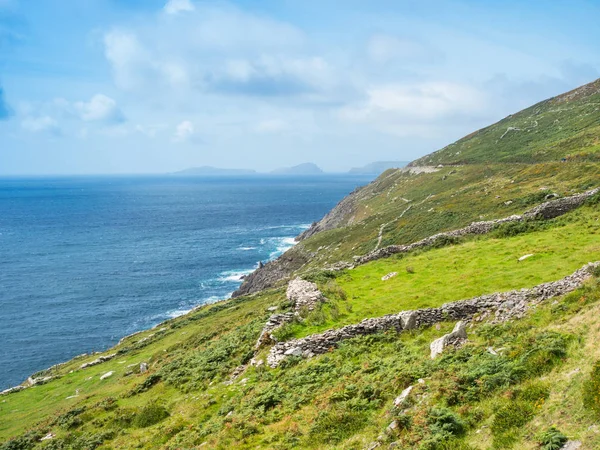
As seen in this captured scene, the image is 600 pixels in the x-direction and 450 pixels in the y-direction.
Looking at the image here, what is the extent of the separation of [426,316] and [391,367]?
545cm

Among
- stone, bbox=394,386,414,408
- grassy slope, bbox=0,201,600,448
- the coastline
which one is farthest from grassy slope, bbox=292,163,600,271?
stone, bbox=394,386,414,408

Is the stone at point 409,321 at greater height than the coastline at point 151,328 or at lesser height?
greater

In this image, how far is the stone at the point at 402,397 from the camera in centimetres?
1505

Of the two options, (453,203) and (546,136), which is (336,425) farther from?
(546,136)

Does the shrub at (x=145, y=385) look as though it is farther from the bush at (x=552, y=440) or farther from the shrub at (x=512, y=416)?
the bush at (x=552, y=440)

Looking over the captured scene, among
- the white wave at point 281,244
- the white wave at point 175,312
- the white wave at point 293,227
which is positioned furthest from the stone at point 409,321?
the white wave at point 293,227

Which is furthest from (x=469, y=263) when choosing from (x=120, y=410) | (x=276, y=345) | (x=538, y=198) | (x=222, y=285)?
(x=222, y=285)

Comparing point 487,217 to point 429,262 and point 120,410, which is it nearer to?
point 429,262

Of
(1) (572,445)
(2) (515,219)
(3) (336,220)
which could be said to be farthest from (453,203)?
(1) (572,445)

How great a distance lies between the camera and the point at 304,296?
1153 inches

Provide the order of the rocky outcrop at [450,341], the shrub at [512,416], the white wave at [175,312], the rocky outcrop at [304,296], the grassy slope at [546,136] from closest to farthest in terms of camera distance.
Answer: the shrub at [512,416], the rocky outcrop at [450,341], the rocky outcrop at [304,296], the white wave at [175,312], the grassy slope at [546,136]

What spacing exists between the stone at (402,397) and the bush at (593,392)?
5.84 meters

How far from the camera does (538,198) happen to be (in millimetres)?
58719

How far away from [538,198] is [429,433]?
56556mm
